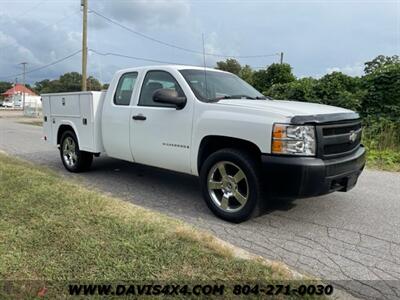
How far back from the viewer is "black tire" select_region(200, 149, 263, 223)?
14.4 feet

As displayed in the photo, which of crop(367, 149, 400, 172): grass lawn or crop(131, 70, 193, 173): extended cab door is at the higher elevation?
crop(131, 70, 193, 173): extended cab door

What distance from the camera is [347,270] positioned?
346 centimetres

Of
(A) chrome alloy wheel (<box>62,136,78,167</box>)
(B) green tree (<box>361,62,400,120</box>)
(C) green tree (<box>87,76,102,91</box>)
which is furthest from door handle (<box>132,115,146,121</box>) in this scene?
(C) green tree (<box>87,76,102,91</box>)

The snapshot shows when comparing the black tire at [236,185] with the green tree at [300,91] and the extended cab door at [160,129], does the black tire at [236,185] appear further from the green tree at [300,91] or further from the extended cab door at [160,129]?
the green tree at [300,91]

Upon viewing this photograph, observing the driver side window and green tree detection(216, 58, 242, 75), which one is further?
green tree detection(216, 58, 242, 75)

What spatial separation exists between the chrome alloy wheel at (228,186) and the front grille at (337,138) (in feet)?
3.09

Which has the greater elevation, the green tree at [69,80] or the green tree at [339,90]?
the green tree at [69,80]

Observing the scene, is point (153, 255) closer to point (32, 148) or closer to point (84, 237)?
point (84, 237)

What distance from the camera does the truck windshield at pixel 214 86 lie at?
17.0ft

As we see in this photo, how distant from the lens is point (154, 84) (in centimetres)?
578

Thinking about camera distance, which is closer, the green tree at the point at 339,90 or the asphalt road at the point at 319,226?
the asphalt road at the point at 319,226

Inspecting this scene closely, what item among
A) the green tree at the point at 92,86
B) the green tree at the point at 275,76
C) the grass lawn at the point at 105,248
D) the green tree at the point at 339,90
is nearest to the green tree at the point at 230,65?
the green tree at the point at 92,86

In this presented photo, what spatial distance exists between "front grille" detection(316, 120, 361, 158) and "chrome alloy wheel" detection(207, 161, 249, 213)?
3.09 ft

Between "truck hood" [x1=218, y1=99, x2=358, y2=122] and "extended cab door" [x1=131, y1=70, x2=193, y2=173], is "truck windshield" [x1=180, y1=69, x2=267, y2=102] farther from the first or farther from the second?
"truck hood" [x1=218, y1=99, x2=358, y2=122]
